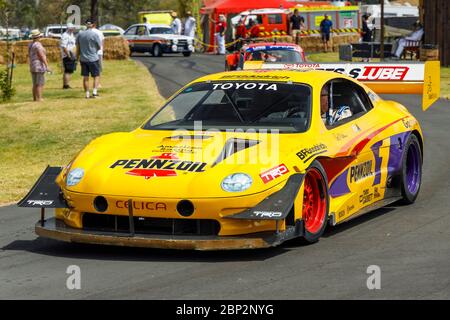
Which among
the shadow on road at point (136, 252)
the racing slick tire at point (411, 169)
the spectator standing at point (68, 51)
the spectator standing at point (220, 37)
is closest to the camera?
the shadow on road at point (136, 252)

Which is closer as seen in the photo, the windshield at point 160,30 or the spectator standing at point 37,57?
the spectator standing at point 37,57

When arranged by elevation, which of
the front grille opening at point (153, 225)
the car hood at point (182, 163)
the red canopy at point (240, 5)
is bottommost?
the front grille opening at point (153, 225)

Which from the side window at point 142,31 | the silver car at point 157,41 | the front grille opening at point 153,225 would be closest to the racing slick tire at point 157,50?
the silver car at point 157,41

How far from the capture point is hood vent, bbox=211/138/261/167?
7793 mm

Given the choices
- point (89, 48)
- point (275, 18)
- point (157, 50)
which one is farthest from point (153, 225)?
point (275, 18)

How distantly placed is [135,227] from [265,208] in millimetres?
1005

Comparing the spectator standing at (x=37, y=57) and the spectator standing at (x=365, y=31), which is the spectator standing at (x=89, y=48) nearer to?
the spectator standing at (x=37, y=57)

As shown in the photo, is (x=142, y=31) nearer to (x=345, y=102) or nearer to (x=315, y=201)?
(x=345, y=102)

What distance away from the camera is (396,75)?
11734 mm

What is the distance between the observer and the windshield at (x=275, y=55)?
2059cm

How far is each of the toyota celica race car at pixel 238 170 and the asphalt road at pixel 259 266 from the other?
16 centimetres

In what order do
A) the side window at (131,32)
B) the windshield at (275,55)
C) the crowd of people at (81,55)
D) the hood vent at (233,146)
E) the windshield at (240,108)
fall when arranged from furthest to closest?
the side window at (131,32) < the crowd of people at (81,55) < the windshield at (275,55) < the windshield at (240,108) < the hood vent at (233,146)

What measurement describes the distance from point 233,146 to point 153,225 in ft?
3.12
